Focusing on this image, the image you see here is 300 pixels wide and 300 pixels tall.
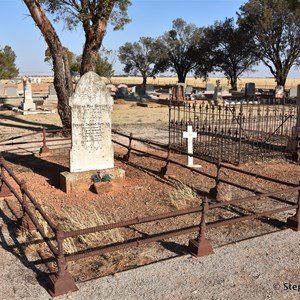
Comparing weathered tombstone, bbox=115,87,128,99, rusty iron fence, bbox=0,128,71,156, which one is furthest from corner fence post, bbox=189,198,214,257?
weathered tombstone, bbox=115,87,128,99

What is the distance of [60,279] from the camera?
394cm

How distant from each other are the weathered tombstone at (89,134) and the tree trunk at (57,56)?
20.5ft

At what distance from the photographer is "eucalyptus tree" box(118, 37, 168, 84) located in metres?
63.4

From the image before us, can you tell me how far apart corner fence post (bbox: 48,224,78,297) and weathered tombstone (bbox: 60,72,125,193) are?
392 cm

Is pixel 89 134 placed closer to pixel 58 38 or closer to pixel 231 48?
pixel 58 38

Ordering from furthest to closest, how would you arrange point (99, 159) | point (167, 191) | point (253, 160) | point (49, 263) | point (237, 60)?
point (237, 60)
point (253, 160)
point (99, 159)
point (167, 191)
point (49, 263)

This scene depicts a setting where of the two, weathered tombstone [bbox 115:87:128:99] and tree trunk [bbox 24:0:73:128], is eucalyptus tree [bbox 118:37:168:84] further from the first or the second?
tree trunk [bbox 24:0:73:128]

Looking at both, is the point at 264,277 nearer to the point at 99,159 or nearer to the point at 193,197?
the point at 193,197

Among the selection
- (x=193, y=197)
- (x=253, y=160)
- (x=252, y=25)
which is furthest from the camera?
(x=252, y=25)

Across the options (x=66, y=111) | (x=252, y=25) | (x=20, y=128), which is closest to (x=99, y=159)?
(x=66, y=111)

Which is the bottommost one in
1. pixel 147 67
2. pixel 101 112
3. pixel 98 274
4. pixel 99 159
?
pixel 98 274

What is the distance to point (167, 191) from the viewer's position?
25.5 ft

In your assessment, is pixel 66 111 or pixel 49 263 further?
pixel 66 111

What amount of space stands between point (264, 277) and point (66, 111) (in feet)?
37.0
